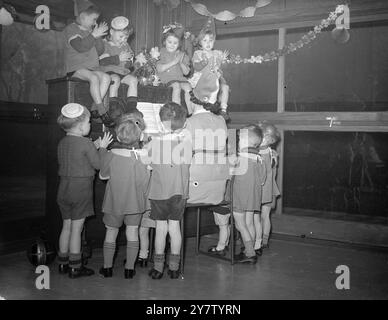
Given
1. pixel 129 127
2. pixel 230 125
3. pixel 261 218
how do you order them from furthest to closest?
pixel 230 125 → pixel 261 218 → pixel 129 127

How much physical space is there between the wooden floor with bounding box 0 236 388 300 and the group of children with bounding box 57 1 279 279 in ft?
0.56

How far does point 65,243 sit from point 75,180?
0.50 metres

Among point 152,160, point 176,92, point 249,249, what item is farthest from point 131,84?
point 249,249

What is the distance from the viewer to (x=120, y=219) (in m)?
3.39

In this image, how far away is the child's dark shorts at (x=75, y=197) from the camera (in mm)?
3426

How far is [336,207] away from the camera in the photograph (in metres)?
8.23

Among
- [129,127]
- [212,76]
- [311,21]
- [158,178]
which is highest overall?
[311,21]

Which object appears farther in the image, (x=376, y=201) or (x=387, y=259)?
(x=376, y=201)

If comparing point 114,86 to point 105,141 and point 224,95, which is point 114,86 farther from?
point 224,95

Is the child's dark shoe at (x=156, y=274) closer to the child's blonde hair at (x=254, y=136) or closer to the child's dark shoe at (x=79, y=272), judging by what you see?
the child's dark shoe at (x=79, y=272)
